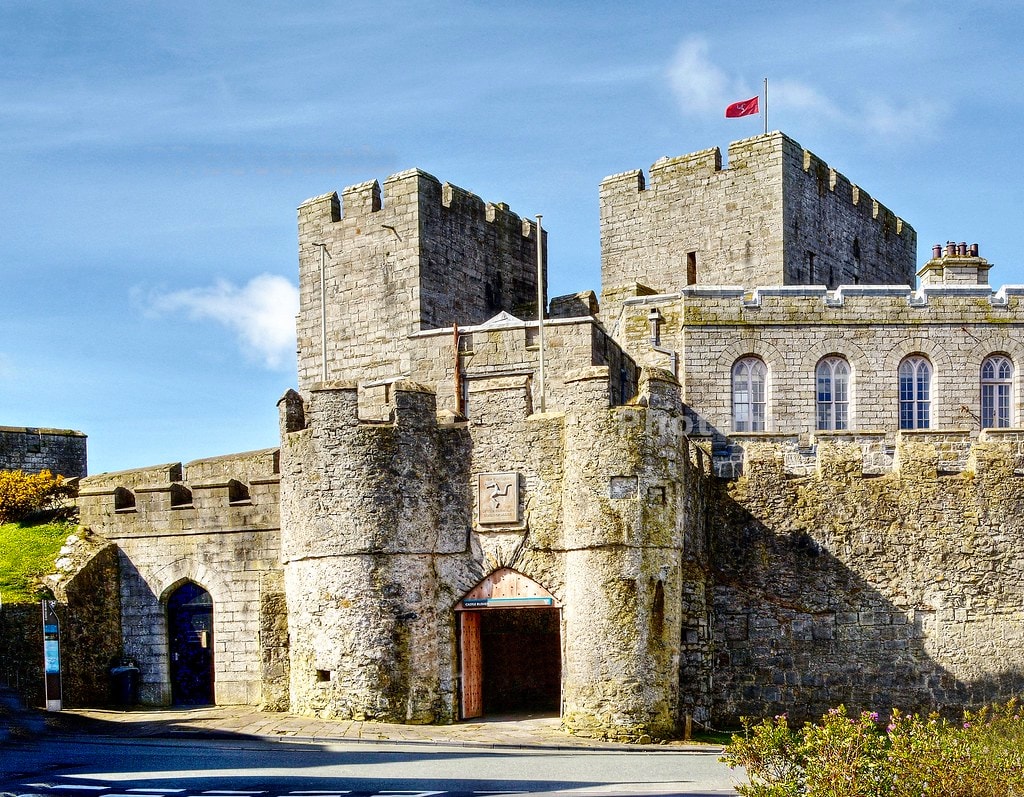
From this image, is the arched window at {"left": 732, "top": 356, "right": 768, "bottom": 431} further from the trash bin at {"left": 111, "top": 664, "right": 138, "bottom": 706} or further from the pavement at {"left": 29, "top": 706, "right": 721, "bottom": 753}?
the trash bin at {"left": 111, "top": 664, "right": 138, "bottom": 706}

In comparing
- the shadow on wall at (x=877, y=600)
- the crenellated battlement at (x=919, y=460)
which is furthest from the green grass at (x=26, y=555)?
the crenellated battlement at (x=919, y=460)

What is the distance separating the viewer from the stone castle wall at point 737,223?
126 ft

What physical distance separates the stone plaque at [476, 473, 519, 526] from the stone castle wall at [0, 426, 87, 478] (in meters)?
16.7

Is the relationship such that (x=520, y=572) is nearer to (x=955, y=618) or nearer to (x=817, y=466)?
(x=817, y=466)

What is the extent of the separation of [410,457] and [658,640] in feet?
17.4

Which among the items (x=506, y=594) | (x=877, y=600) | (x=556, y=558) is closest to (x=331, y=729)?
(x=506, y=594)

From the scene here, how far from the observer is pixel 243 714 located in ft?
85.7

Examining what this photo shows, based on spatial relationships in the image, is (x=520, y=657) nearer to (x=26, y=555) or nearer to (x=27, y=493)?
(x=26, y=555)

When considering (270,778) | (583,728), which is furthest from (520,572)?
(270,778)

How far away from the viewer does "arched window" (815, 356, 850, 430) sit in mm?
34219

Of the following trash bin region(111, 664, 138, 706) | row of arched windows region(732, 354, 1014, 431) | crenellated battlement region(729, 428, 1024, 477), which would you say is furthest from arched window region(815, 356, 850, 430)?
trash bin region(111, 664, 138, 706)

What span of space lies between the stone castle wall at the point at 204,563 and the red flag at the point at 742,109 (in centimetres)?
1699

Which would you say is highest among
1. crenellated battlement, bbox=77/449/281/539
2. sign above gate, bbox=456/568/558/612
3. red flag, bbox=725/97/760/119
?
red flag, bbox=725/97/760/119

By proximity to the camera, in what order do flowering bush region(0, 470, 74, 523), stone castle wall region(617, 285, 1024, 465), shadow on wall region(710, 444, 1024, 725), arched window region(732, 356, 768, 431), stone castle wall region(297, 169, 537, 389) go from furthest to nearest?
stone castle wall region(297, 169, 537, 389), arched window region(732, 356, 768, 431), stone castle wall region(617, 285, 1024, 465), flowering bush region(0, 470, 74, 523), shadow on wall region(710, 444, 1024, 725)
